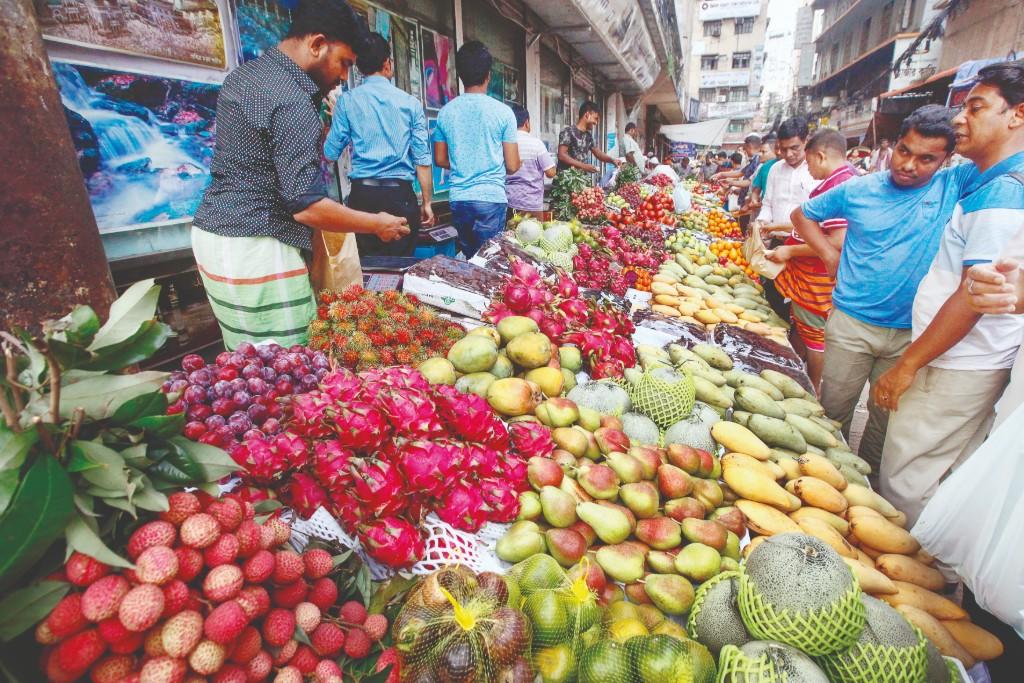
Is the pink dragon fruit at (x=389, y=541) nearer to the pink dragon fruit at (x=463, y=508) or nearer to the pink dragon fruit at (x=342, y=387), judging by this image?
the pink dragon fruit at (x=463, y=508)

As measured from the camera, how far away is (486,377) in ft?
6.79

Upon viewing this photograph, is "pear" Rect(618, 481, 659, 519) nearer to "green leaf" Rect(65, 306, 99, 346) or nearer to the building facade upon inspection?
"green leaf" Rect(65, 306, 99, 346)

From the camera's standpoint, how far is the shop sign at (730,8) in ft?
181

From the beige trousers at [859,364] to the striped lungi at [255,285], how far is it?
318 centimetres

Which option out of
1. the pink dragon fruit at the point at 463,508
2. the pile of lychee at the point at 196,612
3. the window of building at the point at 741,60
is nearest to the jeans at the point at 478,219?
the pink dragon fruit at the point at 463,508

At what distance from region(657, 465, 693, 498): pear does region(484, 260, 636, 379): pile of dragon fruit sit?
72 cm

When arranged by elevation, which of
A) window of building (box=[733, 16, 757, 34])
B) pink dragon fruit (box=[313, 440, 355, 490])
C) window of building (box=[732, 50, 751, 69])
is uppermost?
window of building (box=[733, 16, 757, 34])

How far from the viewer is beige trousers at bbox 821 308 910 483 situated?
10.1 ft

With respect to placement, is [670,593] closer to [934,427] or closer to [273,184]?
[934,427]

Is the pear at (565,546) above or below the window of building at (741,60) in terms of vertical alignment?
below

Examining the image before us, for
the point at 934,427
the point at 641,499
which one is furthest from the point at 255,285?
the point at 934,427

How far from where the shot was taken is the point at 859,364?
3.22 meters

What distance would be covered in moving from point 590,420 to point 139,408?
1524 mm

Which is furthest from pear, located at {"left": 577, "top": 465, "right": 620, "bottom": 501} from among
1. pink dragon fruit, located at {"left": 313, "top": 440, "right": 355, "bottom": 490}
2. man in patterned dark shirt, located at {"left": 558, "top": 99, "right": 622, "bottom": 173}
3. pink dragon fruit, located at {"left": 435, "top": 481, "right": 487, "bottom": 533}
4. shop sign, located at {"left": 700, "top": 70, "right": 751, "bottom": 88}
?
shop sign, located at {"left": 700, "top": 70, "right": 751, "bottom": 88}
